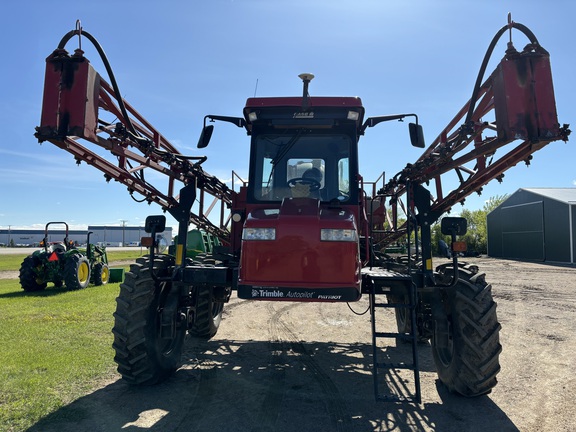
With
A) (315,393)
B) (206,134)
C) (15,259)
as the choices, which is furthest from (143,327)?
(15,259)

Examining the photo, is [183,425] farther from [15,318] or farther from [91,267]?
[91,267]

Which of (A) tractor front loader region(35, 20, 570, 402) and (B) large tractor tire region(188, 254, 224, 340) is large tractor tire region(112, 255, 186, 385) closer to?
(A) tractor front loader region(35, 20, 570, 402)

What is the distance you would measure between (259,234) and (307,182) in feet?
4.15

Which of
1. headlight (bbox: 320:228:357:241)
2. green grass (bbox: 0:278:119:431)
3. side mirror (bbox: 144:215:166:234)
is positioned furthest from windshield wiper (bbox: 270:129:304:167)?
green grass (bbox: 0:278:119:431)

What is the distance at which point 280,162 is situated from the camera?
214 inches

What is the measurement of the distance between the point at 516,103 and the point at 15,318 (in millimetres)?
10003

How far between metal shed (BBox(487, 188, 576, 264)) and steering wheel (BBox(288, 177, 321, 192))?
28419mm

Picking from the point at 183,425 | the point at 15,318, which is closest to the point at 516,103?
the point at 183,425

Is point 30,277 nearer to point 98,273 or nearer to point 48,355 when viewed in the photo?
point 98,273

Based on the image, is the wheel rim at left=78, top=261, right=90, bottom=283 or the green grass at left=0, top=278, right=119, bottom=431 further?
the wheel rim at left=78, top=261, right=90, bottom=283

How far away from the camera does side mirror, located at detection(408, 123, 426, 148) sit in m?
5.04

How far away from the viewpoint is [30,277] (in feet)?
45.2

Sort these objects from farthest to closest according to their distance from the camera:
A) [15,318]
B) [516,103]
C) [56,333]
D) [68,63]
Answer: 1. [15,318]
2. [56,333]
3. [68,63]
4. [516,103]

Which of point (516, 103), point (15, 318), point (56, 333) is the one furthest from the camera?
point (15, 318)
